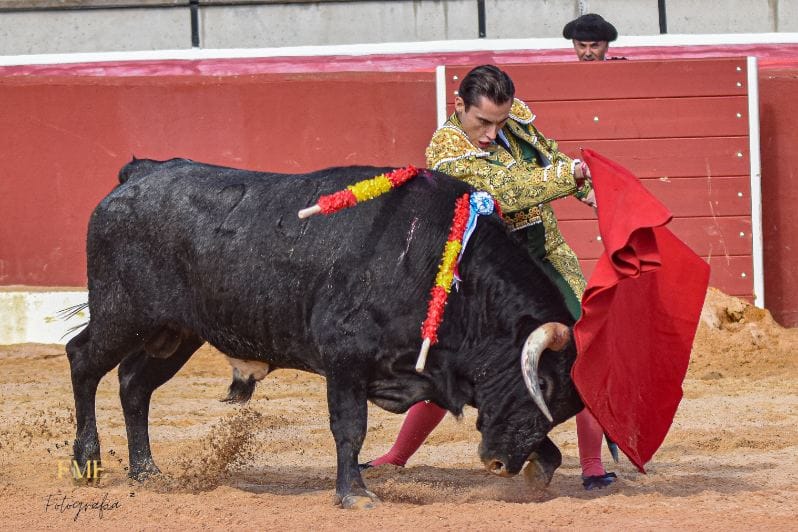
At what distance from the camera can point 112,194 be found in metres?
4.95

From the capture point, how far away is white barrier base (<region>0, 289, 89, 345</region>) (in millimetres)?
7988

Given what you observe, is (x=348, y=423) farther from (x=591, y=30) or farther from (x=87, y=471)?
(x=591, y=30)

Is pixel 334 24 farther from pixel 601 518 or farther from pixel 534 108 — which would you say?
pixel 601 518

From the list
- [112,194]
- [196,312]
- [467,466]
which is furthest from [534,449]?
[112,194]

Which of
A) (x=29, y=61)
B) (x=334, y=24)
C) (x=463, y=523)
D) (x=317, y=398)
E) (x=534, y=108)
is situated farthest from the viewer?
(x=334, y=24)

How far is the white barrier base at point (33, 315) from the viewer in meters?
7.99

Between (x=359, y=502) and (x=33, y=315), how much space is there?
443 centimetres

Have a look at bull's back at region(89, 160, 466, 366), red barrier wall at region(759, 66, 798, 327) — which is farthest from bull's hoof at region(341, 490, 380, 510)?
red barrier wall at region(759, 66, 798, 327)

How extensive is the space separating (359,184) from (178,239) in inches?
29.7

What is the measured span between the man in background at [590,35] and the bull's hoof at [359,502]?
4448 millimetres

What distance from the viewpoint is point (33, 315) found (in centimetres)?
800

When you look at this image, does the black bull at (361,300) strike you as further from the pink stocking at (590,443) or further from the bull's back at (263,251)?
the pink stocking at (590,443)

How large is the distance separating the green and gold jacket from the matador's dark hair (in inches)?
7.1

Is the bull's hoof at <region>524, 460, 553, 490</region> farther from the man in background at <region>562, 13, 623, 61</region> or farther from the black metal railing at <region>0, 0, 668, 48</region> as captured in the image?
the black metal railing at <region>0, 0, 668, 48</region>
